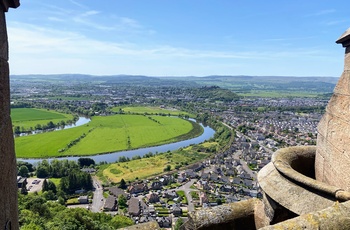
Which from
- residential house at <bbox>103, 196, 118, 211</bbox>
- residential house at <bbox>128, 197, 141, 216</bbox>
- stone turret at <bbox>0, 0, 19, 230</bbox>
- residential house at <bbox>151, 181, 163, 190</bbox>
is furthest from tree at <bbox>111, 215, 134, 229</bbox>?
stone turret at <bbox>0, 0, 19, 230</bbox>

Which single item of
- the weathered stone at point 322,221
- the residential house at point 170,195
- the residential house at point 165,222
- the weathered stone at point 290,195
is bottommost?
the residential house at point 170,195

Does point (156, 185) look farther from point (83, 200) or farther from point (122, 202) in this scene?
point (83, 200)

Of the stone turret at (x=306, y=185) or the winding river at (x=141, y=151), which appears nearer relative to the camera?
the stone turret at (x=306, y=185)

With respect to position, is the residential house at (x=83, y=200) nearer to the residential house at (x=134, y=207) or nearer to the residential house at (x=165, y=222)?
the residential house at (x=134, y=207)

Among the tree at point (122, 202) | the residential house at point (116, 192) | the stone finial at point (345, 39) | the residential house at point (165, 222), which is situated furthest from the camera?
the residential house at point (116, 192)

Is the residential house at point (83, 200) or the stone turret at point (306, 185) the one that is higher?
the stone turret at point (306, 185)

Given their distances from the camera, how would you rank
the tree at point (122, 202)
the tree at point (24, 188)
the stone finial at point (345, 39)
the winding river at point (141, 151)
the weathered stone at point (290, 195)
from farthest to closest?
1. the winding river at point (141, 151)
2. the tree at point (24, 188)
3. the tree at point (122, 202)
4. the stone finial at point (345, 39)
5. the weathered stone at point (290, 195)

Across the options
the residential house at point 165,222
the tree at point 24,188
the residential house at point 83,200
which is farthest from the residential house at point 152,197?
the tree at point 24,188
